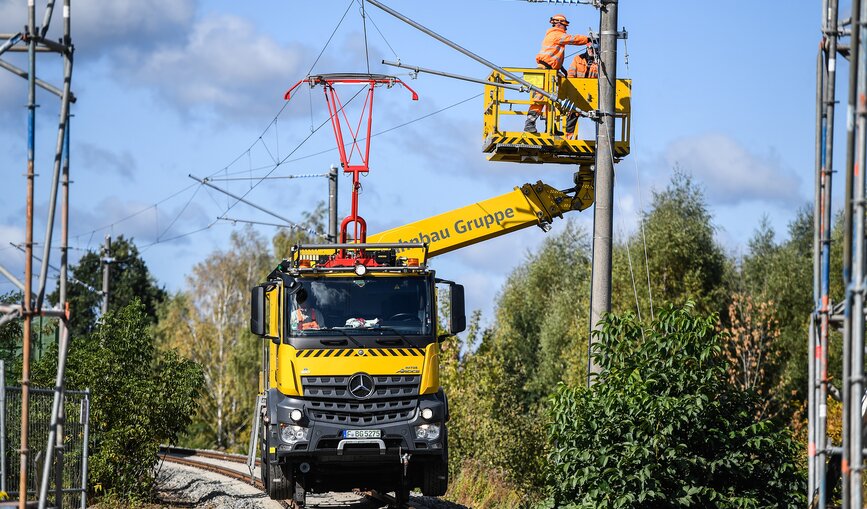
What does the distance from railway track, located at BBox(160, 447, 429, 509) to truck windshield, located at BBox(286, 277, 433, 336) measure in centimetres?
336

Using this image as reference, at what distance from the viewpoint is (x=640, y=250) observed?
4975cm

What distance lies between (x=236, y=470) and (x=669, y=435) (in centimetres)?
1859

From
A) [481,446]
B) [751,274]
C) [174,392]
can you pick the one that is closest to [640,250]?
[751,274]

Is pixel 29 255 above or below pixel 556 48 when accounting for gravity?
below

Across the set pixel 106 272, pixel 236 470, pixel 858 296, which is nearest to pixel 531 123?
pixel 858 296

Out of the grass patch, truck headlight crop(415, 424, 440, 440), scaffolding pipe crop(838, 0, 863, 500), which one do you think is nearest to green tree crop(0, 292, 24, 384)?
the grass patch

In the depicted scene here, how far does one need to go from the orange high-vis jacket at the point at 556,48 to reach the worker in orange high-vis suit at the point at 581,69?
0.20 metres

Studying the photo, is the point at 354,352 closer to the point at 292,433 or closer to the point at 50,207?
the point at 292,433

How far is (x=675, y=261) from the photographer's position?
51.2 meters

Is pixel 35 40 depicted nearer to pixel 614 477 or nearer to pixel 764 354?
pixel 614 477

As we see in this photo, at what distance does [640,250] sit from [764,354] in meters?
6.74

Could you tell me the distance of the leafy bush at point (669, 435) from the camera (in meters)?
14.2

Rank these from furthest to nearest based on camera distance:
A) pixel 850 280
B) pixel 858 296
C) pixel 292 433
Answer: pixel 292 433, pixel 850 280, pixel 858 296

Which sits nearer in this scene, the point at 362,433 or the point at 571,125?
the point at 362,433
